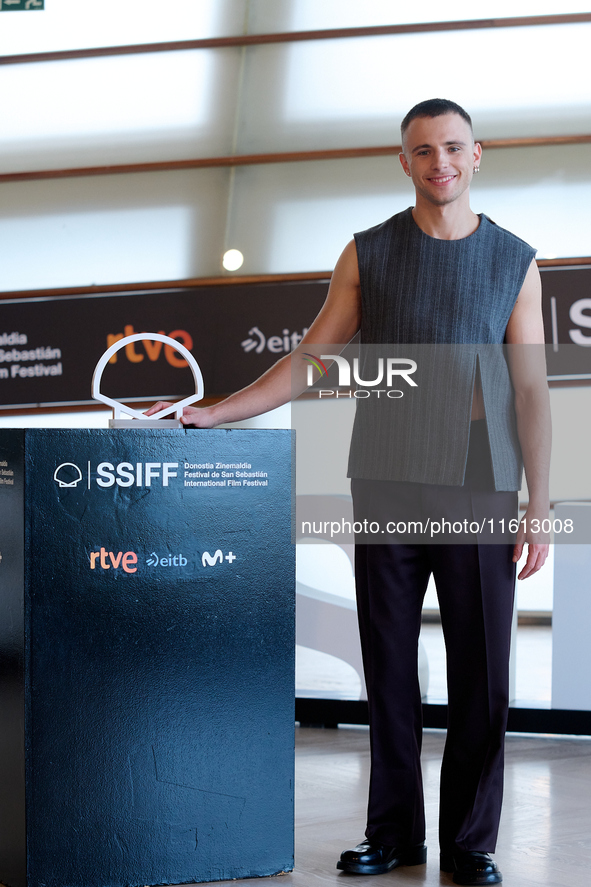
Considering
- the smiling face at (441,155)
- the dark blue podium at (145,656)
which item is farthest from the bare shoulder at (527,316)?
the dark blue podium at (145,656)

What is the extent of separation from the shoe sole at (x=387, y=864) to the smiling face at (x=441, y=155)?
1.24 meters

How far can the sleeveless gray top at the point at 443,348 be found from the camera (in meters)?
1.78

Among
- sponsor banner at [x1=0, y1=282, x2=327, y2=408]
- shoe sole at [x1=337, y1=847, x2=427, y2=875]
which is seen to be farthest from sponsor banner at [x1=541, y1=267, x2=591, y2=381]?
shoe sole at [x1=337, y1=847, x2=427, y2=875]

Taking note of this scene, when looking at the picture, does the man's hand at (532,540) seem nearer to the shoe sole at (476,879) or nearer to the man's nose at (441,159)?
the shoe sole at (476,879)

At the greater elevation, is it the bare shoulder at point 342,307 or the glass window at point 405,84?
the glass window at point 405,84

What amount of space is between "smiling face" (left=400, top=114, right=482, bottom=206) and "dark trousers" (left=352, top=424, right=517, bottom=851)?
1.80ft

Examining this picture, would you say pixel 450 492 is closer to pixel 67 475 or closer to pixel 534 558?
pixel 534 558

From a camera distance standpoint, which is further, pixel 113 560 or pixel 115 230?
pixel 115 230

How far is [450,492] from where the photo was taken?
178 cm

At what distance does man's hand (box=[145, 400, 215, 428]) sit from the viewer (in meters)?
1.74

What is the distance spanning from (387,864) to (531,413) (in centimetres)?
89

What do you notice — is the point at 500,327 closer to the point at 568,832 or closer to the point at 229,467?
the point at 229,467

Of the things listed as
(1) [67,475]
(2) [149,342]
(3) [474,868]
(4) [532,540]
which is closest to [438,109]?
(4) [532,540]

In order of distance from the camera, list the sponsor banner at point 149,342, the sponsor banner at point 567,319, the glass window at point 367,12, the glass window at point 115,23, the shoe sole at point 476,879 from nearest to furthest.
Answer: the shoe sole at point 476,879
the sponsor banner at point 567,319
the glass window at point 367,12
the sponsor banner at point 149,342
the glass window at point 115,23
